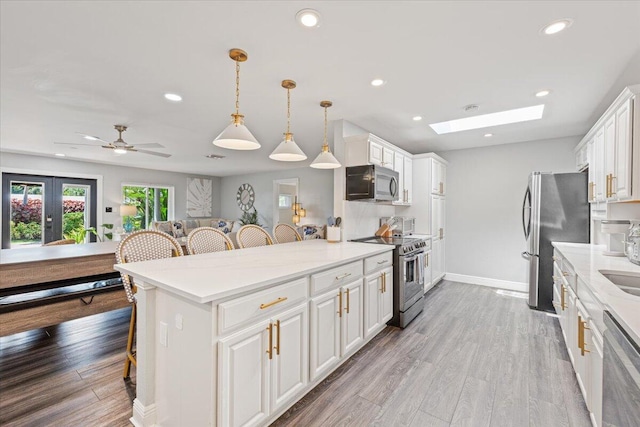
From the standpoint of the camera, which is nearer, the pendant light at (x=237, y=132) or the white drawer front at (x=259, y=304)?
the white drawer front at (x=259, y=304)

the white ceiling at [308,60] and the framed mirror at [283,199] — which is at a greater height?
the white ceiling at [308,60]

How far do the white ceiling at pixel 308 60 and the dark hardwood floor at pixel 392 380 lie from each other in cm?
248

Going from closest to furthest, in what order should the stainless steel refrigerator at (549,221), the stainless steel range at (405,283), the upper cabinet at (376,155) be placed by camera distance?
the stainless steel range at (405,283) → the upper cabinet at (376,155) → the stainless steel refrigerator at (549,221)

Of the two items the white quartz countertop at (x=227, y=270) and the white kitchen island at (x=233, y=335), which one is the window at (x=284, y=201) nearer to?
the white quartz countertop at (x=227, y=270)

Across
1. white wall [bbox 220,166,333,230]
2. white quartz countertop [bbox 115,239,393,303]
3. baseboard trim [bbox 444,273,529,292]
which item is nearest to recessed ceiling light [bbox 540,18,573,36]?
white quartz countertop [bbox 115,239,393,303]

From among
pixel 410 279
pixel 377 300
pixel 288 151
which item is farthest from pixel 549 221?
pixel 288 151

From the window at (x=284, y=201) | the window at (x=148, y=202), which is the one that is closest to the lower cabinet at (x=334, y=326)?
the window at (x=284, y=201)

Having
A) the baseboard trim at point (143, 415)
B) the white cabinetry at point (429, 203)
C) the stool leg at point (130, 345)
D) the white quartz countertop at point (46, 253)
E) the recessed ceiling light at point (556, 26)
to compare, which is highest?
the recessed ceiling light at point (556, 26)

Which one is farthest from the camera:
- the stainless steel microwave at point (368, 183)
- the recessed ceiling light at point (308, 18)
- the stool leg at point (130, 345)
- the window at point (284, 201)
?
the window at point (284, 201)

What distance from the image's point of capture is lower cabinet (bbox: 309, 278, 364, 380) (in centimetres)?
196

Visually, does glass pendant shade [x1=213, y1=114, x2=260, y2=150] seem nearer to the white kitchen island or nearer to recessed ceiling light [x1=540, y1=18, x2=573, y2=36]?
the white kitchen island

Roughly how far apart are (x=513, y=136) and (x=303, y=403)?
4.59m

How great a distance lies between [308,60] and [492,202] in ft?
13.6

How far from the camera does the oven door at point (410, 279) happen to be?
10.1 ft
